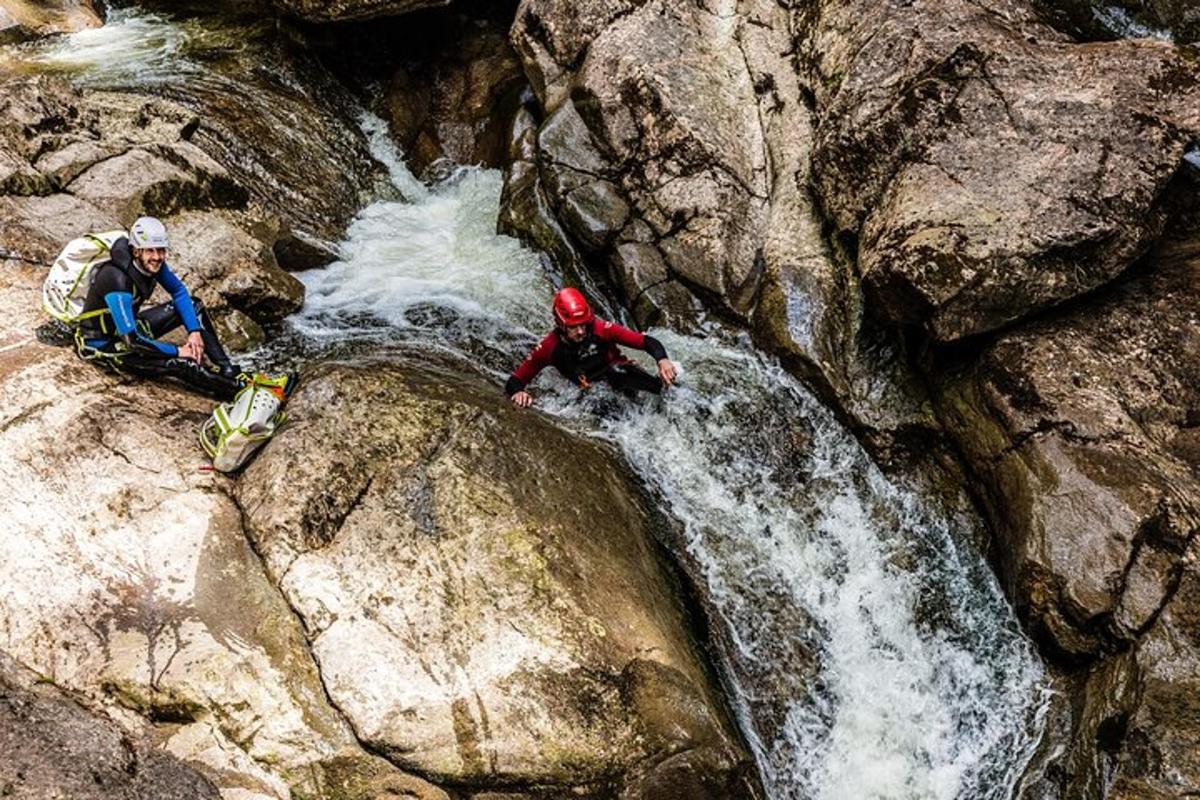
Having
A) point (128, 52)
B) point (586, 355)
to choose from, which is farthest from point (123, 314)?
point (128, 52)

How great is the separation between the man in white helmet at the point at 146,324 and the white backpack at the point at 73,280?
20 cm

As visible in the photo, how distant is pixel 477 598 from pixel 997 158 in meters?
8.11

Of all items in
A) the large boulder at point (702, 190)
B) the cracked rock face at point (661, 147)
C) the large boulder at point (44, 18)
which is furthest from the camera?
the large boulder at point (44, 18)

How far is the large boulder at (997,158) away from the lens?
8.98 metres

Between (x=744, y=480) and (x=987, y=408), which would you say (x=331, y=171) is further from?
(x=987, y=408)

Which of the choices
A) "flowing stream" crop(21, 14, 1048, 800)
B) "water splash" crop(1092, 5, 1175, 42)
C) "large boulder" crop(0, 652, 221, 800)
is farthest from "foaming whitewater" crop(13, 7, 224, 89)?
"water splash" crop(1092, 5, 1175, 42)

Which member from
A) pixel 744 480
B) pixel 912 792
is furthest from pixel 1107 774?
pixel 744 480

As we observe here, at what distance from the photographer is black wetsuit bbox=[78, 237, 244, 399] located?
339 inches

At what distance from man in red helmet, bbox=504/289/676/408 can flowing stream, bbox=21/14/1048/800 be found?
0.31 metres

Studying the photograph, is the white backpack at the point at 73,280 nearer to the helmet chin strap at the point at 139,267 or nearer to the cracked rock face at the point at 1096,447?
the helmet chin strap at the point at 139,267

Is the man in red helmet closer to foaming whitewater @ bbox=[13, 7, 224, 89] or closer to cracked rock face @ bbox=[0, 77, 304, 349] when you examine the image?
cracked rock face @ bbox=[0, 77, 304, 349]

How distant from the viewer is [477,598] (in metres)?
7.44

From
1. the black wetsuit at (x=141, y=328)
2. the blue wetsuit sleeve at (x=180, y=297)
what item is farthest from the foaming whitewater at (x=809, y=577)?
the blue wetsuit sleeve at (x=180, y=297)

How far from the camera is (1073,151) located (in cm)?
923
